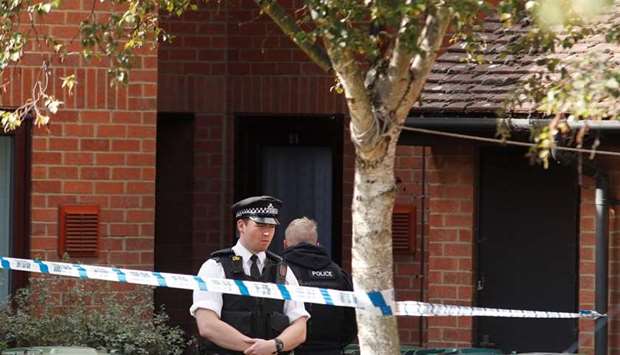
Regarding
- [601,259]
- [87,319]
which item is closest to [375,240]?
[601,259]

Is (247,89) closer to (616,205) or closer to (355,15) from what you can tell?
(616,205)

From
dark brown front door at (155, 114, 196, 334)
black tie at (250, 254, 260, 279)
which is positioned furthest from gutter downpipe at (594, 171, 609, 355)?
dark brown front door at (155, 114, 196, 334)

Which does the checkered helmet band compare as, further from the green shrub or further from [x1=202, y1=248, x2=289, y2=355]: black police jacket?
the green shrub

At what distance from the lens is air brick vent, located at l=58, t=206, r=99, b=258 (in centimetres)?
1088

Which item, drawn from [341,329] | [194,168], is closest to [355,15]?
[341,329]

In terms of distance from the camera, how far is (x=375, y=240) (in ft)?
22.8

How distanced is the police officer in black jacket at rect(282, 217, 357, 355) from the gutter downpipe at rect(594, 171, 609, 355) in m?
1.70

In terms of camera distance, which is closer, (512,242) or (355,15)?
(355,15)

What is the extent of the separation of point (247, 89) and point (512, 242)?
3077 mm

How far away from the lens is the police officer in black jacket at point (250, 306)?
798cm

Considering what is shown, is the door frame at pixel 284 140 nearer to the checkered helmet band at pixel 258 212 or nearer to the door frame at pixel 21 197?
the door frame at pixel 21 197

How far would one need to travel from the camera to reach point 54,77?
1075cm

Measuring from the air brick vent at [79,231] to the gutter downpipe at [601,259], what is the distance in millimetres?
3523

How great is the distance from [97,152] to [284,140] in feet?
8.38
